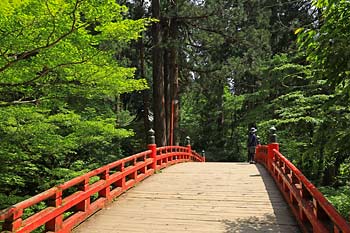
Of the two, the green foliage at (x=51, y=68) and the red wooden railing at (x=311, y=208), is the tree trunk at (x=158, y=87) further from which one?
the red wooden railing at (x=311, y=208)

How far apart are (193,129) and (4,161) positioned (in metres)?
26.0

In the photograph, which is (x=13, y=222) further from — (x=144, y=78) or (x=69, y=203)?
(x=144, y=78)

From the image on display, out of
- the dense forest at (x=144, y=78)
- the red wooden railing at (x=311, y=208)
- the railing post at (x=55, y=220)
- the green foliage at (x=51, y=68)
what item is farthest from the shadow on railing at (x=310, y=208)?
the green foliage at (x=51, y=68)

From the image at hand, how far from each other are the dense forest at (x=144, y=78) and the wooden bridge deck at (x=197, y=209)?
1.29 m

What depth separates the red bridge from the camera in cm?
426

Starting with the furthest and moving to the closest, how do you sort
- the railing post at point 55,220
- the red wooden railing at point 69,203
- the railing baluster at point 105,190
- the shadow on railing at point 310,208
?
the railing baluster at point 105,190 → the railing post at point 55,220 → the red wooden railing at point 69,203 → the shadow on railing at point 310,208

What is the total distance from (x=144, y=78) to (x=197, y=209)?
9.36 metres

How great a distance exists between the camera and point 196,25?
683 inches

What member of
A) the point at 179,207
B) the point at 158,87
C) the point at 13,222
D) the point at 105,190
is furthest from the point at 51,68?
the point at 158,87

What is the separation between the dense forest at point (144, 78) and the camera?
4173 millimetres

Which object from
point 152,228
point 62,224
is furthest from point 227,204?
point 62,224

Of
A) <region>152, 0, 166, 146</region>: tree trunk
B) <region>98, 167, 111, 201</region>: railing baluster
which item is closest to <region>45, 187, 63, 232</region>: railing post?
<region>98, 167, 111, 201</region>: railing baluster

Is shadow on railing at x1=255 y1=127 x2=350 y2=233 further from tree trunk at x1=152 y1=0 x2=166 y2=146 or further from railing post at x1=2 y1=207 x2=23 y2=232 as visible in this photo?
tree trunk at x1=152 y1=0 x2=166 y2=146

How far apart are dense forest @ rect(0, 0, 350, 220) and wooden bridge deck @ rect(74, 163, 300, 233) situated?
129cm
